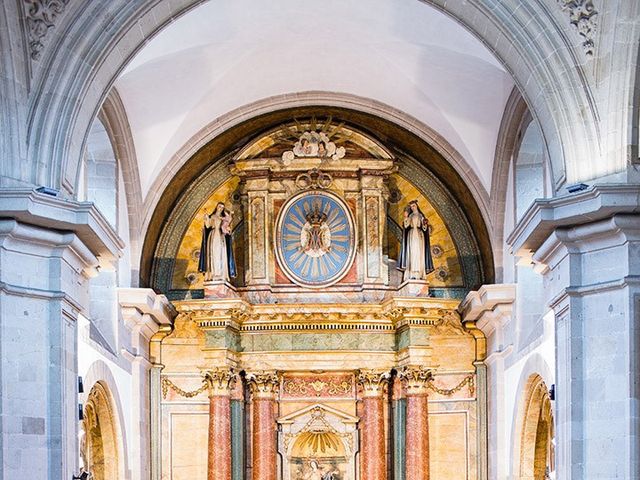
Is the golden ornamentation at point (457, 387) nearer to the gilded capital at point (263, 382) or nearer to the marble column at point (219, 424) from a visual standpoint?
the gilded capital at point (263, 382)

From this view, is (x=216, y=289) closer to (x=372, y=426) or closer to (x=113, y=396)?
(x=113, y=396)

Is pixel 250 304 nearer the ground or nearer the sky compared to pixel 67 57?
nearer the ground

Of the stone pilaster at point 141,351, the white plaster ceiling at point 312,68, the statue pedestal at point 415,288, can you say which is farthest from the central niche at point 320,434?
the white plaster ceiling at point 312,68

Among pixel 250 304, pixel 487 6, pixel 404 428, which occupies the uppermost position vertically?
pixel 487 6

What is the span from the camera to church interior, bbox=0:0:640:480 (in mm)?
19016

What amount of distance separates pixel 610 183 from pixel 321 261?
363 inches

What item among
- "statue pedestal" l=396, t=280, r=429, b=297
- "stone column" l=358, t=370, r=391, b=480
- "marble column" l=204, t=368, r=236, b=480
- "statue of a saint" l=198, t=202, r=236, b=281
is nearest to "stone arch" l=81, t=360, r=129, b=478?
"marble column" l=204, t=368, r=236, b=480

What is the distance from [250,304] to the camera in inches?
919

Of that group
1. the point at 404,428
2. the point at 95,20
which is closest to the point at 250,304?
the point at 404,428

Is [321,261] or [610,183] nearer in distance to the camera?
[610,183]

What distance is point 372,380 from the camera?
77.5 ft

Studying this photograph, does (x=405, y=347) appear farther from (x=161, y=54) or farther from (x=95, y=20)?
(x=95, y=20)

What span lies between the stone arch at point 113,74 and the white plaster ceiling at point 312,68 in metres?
2.77

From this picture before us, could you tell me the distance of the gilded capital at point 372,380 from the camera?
23.6 metres
